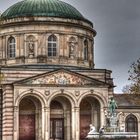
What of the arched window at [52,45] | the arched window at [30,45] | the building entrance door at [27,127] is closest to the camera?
the building entrance door at [27,127]

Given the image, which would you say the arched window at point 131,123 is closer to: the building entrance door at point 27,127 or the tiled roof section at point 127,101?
the tiled roof section at point 127,101

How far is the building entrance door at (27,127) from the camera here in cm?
7069

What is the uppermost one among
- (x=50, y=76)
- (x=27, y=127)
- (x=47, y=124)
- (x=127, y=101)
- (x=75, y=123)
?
(x=50, y=76)

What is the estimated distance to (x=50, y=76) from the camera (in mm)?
69188

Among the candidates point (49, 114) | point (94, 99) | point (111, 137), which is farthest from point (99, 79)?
point (111, 137)

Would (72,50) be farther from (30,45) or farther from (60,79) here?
(60,79)

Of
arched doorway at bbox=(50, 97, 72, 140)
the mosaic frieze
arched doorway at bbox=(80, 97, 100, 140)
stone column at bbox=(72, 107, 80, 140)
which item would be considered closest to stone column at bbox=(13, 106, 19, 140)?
the mosaic frieze

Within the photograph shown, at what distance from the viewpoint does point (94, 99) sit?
7138 centimetres

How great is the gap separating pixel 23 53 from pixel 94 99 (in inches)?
387

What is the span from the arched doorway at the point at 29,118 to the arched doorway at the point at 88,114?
15.8 feet

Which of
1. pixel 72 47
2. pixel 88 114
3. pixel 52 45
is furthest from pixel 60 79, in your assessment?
pixel 72 47

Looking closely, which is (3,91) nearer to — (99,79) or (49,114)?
(49,114)

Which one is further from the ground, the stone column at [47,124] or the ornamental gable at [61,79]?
the ornamental gable at [61,79]

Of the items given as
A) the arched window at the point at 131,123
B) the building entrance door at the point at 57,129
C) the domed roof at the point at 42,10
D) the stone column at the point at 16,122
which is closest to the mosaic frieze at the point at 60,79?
the stone column at the point at 16,122
